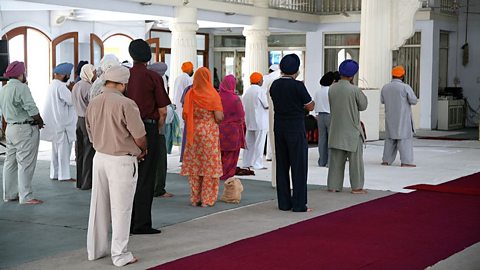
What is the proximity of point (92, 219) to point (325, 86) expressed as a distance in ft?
25.2

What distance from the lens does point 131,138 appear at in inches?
252

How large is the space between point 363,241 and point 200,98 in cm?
266

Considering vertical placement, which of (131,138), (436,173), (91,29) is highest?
(91,29)

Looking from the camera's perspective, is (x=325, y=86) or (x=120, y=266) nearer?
(x=120, y=266)

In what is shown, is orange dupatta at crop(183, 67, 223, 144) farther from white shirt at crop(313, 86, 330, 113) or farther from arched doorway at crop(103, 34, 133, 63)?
arched doorway at crop(103, 34, 133, 63)

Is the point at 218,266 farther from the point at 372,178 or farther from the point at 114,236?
the point at 372,178

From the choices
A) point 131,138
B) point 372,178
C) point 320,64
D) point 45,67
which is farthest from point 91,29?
point 131,138

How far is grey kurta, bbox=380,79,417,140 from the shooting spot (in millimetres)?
13422

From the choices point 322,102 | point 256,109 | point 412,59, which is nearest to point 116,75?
point 256,109

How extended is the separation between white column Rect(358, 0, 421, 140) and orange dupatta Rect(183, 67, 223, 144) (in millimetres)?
11615

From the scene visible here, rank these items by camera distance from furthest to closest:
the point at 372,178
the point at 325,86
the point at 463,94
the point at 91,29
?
the point at 463,94
the point at 91,29
the point at 325,86
the point at 372,178

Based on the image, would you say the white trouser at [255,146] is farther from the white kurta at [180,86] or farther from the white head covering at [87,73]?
the white head covering at [87,73]

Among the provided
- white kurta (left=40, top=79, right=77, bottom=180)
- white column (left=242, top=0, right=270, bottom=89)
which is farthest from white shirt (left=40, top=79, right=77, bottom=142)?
white column (left=242, top=0, right=270, bottom=89)

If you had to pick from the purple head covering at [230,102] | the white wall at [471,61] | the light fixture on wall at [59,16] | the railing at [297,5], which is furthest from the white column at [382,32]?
the purple head covering at [230,102]
